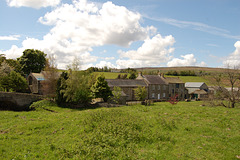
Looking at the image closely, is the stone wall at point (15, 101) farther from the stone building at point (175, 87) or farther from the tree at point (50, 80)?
the stone building at point (175, 87)

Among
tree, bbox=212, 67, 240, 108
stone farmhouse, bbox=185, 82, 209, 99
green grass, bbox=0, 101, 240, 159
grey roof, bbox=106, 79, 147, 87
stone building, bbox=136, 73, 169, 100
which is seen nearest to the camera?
green grass, bbox=0, 101, 240, 159

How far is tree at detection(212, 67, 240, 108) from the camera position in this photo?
932 inches

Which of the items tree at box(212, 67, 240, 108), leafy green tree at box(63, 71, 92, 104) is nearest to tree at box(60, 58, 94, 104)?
leafy green tree at box(63, 71, 92, 104)

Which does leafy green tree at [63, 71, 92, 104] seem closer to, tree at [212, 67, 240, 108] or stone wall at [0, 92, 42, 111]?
stone wall at [0, 92, 42, 111]

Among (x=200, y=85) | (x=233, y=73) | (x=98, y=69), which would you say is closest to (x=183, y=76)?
(x=200, y=85)

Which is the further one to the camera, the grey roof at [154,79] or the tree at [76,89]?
the grey roof at [154,79]

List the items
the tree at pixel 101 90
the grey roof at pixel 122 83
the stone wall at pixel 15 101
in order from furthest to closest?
1. the grey roof at pixel 122 83
2. the tree at pixel 101 90
3. the stone wall at pixel 15 101

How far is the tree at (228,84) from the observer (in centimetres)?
2367

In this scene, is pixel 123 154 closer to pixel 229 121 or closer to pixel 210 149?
pixel 210 149

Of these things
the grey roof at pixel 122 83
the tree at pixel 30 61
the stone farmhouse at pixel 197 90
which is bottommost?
the stone farmhouse at pixel 197 90

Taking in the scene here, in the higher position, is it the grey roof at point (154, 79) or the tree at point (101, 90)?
the grey roof at point (154, 79)

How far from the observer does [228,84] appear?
79.1ft

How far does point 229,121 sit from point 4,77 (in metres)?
38.0

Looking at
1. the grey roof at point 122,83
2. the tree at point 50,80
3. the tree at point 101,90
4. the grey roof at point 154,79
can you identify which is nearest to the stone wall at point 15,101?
the tree at point 50,80
